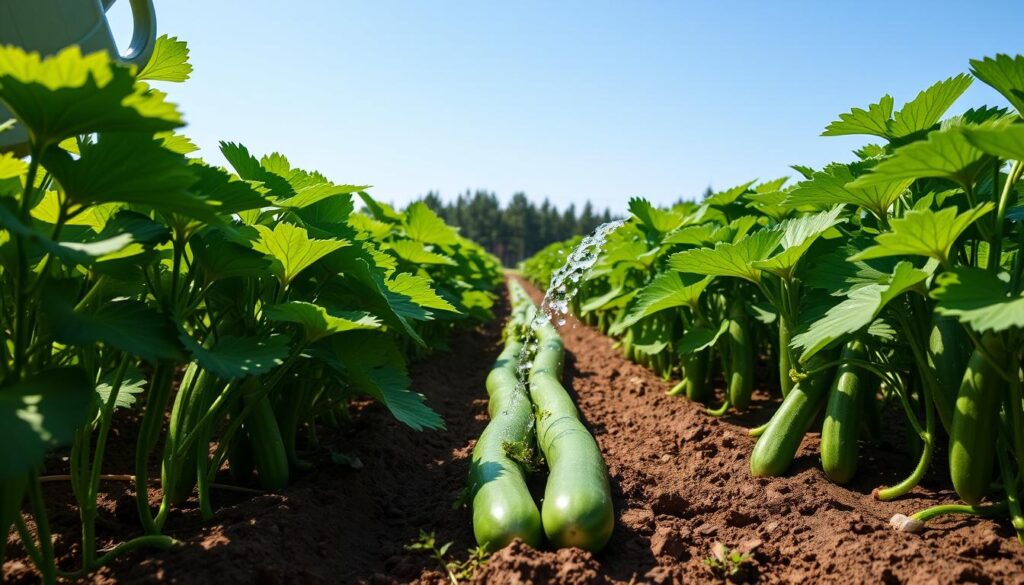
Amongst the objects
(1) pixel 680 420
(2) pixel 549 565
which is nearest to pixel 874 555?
(2) pixel 549 565

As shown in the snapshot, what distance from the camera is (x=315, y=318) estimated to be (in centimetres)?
206

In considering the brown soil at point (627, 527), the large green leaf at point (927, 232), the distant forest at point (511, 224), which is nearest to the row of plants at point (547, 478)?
the brown soil at point (627, 527)

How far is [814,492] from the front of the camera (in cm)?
258

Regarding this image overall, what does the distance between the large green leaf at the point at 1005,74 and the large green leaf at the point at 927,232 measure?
1.19ft

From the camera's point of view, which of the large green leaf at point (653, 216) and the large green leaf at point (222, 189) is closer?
the large green leaf at point (222, 189)

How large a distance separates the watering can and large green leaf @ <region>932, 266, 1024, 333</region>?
352 centimetres

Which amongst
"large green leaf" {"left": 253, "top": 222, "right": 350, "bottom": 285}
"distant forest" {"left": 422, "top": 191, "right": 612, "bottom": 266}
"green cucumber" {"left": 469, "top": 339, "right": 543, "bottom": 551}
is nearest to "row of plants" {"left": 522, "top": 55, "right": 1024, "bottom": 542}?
"green cucumber" {"left": 469, "top": 339, "right": 543, "bottom": 551}

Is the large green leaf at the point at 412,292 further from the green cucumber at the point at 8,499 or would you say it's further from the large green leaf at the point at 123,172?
the green cucumber at the point at 8,499

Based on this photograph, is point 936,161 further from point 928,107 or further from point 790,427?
point 790,427

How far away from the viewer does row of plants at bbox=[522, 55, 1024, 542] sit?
72.2 inches

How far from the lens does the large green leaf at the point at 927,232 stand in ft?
5.86

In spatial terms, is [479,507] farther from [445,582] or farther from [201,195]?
[201,195]

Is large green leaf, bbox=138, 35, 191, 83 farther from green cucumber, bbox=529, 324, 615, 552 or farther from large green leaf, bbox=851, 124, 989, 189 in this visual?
large green leaf, bbox=851, 124, 989, 189

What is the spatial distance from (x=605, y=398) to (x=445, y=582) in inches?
115
